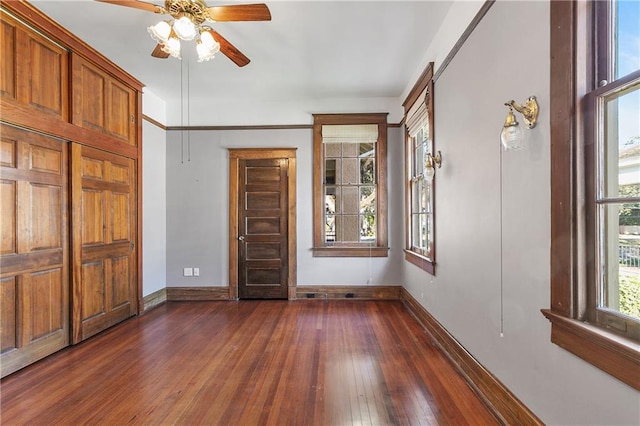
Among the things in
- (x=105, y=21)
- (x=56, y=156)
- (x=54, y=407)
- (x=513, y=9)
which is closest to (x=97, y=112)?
(x=56, y=156)

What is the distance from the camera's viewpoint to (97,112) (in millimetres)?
3219

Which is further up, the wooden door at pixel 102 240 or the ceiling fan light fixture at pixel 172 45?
the ceiling fan light fixture at pixel 172 45

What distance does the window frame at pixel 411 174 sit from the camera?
2.99 m

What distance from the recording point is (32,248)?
2512mm

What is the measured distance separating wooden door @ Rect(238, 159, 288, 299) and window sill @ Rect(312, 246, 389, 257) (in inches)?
21.9

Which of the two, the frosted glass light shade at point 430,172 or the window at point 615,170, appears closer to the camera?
the window at point 615,170

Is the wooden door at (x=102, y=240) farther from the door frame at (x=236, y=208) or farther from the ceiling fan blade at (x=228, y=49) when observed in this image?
the ceiling fan blade at (x=228, y=49)

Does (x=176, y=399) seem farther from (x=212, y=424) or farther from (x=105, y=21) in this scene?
(x=105, y=21)

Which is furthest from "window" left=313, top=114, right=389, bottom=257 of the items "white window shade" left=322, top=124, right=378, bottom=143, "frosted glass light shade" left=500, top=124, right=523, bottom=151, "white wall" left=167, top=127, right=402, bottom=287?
"frosted glass light shade" left=500, top=124, right=523, bottom=151

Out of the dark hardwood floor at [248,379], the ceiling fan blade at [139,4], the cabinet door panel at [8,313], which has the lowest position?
the dark hardwood floor at [248,379]

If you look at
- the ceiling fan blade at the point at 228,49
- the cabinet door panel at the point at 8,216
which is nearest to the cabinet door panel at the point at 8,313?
the cabinet door panel at the point at 8,216

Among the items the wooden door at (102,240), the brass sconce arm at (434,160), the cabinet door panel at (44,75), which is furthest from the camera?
the wooden door at (102,240)

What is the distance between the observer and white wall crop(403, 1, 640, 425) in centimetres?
136

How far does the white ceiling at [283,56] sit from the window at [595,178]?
1.54m
